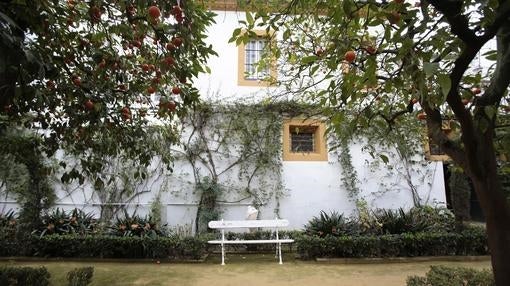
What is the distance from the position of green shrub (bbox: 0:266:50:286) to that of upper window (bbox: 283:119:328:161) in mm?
5748

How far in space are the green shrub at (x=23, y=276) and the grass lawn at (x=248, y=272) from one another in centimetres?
95

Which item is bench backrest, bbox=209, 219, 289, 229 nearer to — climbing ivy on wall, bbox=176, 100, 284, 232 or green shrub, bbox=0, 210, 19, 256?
climbing ivy on wall, bbox=176, 100, 284, 232

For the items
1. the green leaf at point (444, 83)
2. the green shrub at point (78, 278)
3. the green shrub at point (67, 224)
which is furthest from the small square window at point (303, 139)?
the green leaf at point (444, 83)

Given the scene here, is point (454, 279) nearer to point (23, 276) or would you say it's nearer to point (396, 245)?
point (396, 245)

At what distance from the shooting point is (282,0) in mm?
4621

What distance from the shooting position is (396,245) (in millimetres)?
6992

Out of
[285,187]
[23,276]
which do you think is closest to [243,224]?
[285,187]

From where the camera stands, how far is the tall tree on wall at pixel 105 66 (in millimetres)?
2393

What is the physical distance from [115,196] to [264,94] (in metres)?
4.20

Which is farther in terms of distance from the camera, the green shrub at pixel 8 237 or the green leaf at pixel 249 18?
the green shrub at pixel 8 237

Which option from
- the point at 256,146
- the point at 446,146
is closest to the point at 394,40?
the point at 446,146

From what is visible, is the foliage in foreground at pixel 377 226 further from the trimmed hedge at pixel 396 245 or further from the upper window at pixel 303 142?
the upper window at pixel 303 142

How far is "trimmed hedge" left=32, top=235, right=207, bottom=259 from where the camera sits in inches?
270

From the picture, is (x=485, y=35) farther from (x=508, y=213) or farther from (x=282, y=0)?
(x=282, y=0)
